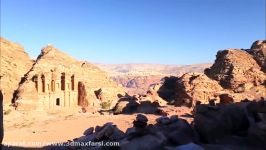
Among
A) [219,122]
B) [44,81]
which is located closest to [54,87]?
[44,81]

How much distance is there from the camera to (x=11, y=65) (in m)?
47.8

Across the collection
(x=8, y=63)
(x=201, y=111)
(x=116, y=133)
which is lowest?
(x=116, y=133)

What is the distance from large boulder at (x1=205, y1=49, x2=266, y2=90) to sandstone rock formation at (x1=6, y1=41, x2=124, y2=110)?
659 inches

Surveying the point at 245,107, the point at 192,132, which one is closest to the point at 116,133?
the point at 192,132

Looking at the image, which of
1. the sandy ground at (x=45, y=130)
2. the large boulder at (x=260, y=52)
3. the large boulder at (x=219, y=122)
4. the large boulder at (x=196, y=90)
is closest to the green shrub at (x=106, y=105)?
the large boulder at (x=196, y=90)

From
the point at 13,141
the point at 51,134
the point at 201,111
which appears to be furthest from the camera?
the point at 51,134

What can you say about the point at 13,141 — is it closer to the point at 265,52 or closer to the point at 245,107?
the point at 245,107

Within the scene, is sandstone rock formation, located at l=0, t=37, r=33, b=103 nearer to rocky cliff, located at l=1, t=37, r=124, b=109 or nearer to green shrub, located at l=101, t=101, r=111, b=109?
rocky cliff, located at l=1, t=37, r=124, b=109

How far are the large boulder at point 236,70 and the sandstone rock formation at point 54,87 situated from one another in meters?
16.7

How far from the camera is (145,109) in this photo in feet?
111

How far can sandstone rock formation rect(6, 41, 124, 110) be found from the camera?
4212cm

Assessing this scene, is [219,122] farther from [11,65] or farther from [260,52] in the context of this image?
[11,65]

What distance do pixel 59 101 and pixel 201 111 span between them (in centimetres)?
3601

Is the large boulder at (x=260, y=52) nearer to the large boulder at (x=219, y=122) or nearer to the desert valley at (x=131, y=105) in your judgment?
the desert valley at (x=131, y=105)
